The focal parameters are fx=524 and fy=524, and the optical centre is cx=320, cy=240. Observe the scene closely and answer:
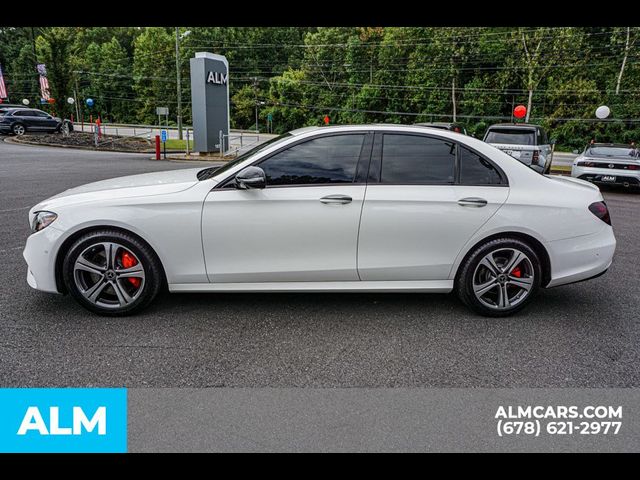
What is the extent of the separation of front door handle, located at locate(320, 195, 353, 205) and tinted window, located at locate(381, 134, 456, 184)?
370mm

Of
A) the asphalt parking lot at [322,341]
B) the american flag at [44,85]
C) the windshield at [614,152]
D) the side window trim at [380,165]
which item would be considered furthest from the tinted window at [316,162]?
the american flag at [44,85]

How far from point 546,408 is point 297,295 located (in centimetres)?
253

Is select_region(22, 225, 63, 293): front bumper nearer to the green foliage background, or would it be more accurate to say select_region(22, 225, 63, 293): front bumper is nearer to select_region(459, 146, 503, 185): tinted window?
select_region(459, 146, 503, 185): tinted window

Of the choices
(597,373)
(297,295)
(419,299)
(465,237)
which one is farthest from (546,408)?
(297,295)

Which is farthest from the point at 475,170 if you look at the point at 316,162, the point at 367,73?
the point at 367,73

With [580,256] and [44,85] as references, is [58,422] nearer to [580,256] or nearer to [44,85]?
[580,256]

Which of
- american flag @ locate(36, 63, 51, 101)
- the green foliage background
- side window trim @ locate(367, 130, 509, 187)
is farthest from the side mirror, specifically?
american flag @ locate(36, 63, 51, 101)

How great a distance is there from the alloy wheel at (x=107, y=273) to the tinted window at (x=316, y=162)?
4.43 feet

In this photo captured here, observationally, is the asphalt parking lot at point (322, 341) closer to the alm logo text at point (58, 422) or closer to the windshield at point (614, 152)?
the alm logo text at point (58, 422)

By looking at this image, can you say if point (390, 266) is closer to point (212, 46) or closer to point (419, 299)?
point (419, 299)

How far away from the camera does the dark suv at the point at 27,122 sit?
33875 millimetres

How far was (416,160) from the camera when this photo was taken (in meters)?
4.56

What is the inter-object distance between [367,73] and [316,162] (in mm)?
71694

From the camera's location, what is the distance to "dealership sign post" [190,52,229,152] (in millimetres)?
25109
